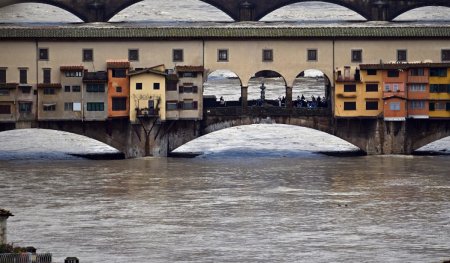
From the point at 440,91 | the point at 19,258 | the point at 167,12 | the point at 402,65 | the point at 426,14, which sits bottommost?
the point at 19,258

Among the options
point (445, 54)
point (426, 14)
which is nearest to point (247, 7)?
point (426, 14)

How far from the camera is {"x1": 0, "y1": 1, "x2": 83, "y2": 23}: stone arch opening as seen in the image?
139 metres

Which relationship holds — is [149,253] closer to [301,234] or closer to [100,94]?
[301,234]

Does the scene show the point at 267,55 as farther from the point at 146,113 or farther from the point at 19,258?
the point at 19,258

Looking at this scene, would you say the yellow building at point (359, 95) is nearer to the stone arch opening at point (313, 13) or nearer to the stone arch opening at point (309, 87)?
the stone arch opening at point (309, 87)

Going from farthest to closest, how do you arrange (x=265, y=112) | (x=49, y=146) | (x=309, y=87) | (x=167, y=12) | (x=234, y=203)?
(x=167, y=12), (x=309, y=87), (x=49, y=146), (x=265, y=112), (x=234, y=203)

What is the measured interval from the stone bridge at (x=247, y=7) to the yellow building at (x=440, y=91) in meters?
32.9

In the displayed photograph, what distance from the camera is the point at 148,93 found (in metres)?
94.7

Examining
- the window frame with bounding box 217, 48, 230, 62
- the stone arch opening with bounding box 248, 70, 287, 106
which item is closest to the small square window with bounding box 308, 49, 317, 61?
the window frame with bounding box 217, 48, 230, 62

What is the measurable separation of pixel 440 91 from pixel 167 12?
56.1 m

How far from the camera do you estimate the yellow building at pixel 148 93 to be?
94250mm

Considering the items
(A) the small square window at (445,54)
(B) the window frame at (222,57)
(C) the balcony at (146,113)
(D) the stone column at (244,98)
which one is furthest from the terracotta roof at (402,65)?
(C) the balcony at (146,113)

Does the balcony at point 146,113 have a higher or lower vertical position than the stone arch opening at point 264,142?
higher

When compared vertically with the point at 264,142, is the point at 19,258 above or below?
below
